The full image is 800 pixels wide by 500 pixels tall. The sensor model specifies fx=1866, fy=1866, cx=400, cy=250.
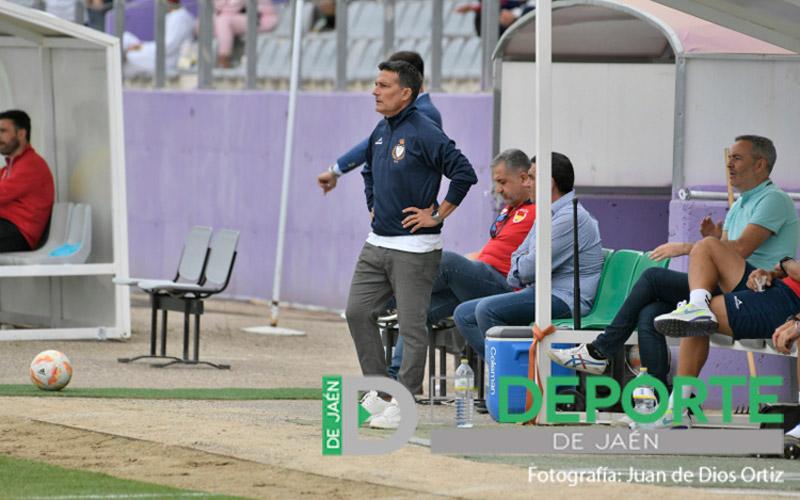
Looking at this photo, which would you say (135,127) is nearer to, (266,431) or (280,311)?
(280,311)

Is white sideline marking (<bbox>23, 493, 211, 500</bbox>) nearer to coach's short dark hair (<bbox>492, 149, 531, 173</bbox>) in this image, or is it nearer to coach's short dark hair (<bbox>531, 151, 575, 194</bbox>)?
coach's short dark hair (<bbox>531, 151, 575, 194</bbox>)

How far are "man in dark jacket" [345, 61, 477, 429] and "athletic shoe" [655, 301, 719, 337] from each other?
4.82 feet

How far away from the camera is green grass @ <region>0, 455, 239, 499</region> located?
A: 7836 mm

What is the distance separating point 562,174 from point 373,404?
5.69 ft

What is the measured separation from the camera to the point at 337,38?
19.1 meters

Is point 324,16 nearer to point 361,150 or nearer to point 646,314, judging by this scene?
point 361,150

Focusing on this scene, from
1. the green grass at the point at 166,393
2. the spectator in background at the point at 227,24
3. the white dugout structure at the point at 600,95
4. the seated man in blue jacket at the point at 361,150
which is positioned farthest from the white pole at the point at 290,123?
the seated man in blue jacket at the point at 361,150

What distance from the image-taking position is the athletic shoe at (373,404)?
32.9 ft

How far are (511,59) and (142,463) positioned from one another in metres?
6.62

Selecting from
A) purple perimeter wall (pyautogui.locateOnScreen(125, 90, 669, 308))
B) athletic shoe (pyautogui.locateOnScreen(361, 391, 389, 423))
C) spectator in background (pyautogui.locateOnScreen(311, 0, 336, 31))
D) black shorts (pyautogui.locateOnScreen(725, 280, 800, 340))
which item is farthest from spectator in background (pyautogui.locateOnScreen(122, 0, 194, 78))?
black shorts (pyautogui.locateOnScreen(725, 280, 800, 340))

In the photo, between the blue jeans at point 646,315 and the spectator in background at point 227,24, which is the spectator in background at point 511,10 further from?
the blue jeans at point 646,315

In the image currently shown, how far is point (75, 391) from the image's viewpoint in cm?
1162

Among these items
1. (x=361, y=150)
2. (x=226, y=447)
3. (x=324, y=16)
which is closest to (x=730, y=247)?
(x=361, y=150)

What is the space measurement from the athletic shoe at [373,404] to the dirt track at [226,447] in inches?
12.4
